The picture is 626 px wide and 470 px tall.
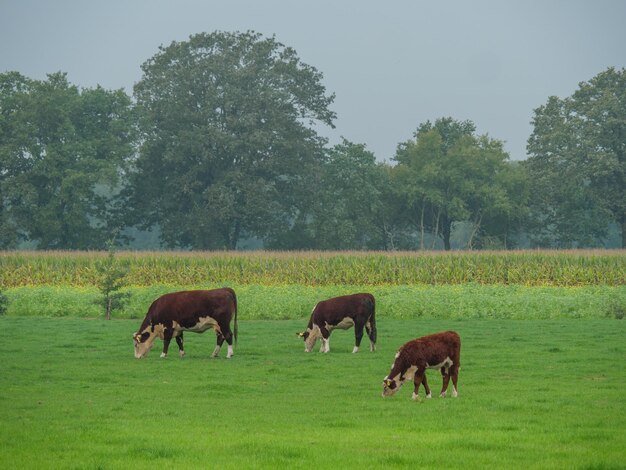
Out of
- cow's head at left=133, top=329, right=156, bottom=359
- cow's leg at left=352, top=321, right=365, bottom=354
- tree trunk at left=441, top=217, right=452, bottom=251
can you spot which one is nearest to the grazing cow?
cow's head at left=133, top=329, right=156, bottom=359

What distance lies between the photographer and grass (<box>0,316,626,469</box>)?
13.4m

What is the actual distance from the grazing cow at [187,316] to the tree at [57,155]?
5793cm

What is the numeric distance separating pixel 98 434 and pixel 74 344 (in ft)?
48.2

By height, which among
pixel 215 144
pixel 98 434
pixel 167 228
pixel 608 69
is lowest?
pixel 98 434

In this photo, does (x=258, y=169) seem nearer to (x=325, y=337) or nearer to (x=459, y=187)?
(x=459, y=187)

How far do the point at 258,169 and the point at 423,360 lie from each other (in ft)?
232

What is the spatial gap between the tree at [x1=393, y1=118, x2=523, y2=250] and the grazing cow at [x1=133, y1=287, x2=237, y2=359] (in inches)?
2642

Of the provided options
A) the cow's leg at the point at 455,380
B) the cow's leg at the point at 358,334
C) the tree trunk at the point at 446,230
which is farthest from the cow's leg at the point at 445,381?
the tree trunk at the point at 446,230

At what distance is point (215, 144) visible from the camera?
8581 centimetres

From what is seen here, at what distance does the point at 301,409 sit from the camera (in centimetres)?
1741

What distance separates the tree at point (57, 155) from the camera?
8362 centimetres

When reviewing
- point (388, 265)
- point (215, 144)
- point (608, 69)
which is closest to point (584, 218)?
point (608, 69)

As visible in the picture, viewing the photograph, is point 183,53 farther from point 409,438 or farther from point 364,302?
point 409,438

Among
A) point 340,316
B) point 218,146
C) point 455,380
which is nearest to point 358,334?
point 340,316
